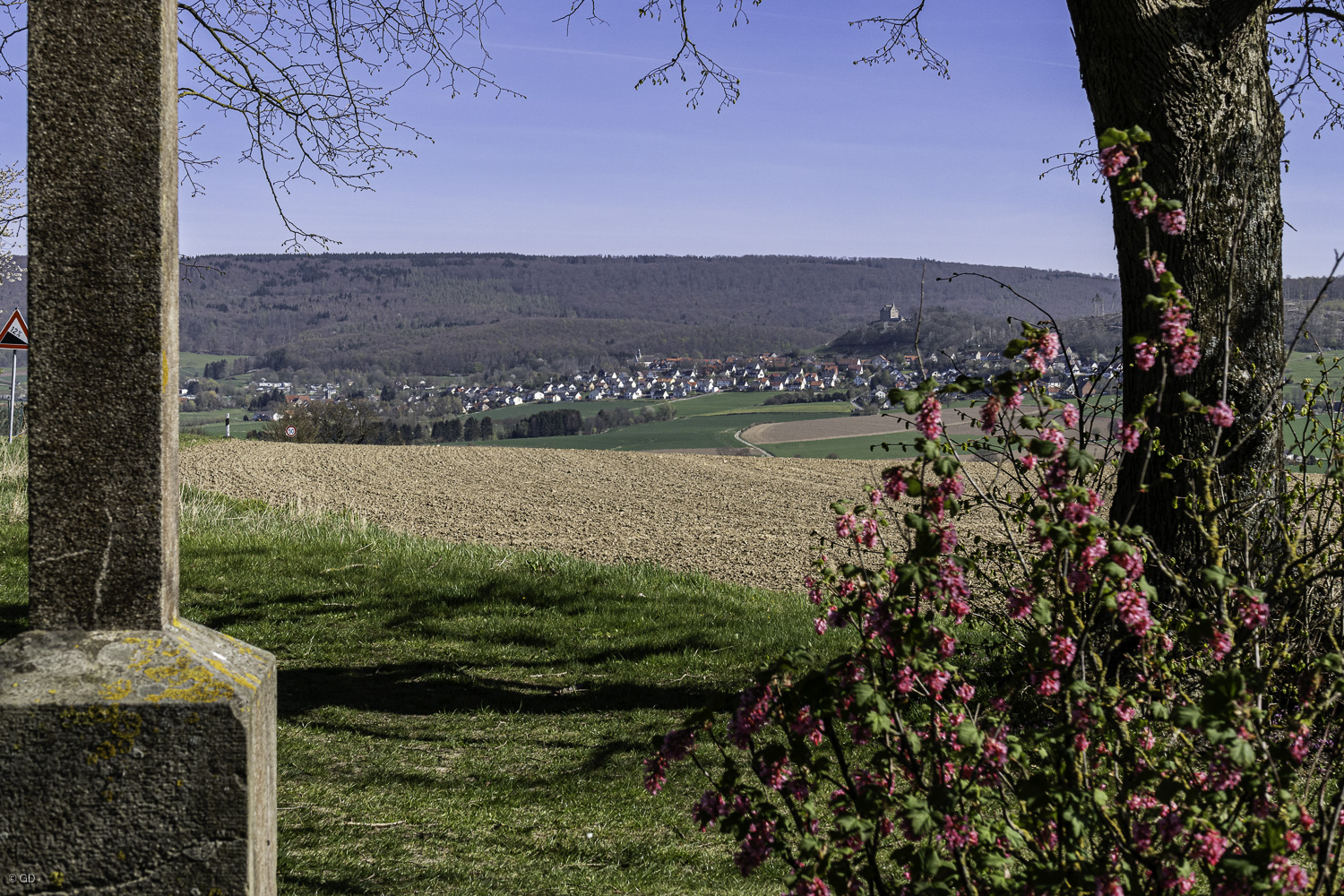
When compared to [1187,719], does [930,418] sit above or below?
above

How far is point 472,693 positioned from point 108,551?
3.84 meters

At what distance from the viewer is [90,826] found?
7.13ft

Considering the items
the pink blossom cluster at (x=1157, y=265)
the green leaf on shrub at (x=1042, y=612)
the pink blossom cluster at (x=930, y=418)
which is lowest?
the green leaf on shrub at (x=1042, y=612)

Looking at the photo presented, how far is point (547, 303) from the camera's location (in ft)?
328

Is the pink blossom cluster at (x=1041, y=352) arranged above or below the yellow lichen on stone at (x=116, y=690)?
above

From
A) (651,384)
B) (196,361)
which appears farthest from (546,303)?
(651,384)

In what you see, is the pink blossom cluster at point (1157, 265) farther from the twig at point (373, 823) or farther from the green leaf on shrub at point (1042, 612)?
the twig at point (373, 823)

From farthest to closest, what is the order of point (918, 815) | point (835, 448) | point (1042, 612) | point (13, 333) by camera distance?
point (835, 448) → point (13, 333) → point (1042, 612) → point (918, 815)

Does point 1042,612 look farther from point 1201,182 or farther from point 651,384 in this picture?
point 651,384

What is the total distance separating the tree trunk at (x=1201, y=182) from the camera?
187 inches

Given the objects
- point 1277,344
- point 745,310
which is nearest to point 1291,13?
point 1277,344

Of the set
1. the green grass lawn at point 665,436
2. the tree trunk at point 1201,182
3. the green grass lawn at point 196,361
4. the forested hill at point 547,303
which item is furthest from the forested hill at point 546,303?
the tree trunk at point 1201,182

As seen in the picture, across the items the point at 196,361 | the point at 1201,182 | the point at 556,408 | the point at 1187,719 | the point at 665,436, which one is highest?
the point at 196,361

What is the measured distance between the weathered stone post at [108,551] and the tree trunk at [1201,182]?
4.02 meters
